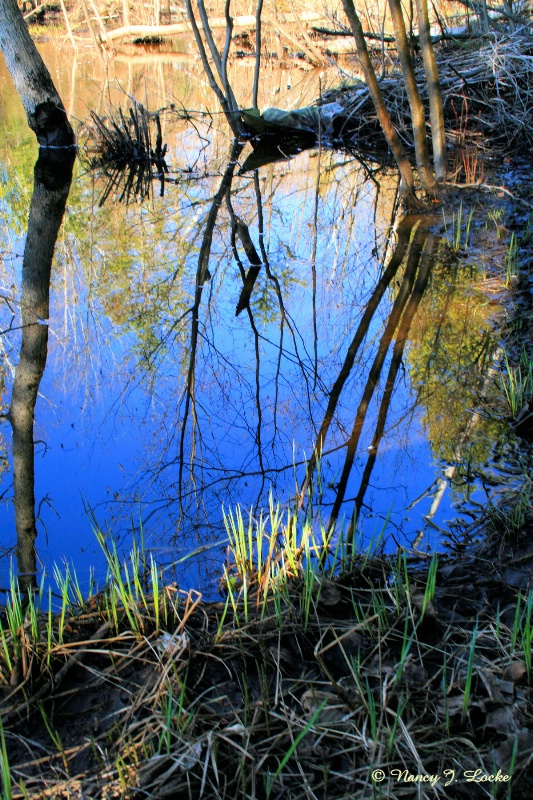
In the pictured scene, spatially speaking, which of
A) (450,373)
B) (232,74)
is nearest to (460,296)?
(450,373)

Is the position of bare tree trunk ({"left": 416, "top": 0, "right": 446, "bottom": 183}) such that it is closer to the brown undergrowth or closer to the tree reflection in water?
the tree reflection in water

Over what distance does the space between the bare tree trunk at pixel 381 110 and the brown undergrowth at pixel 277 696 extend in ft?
20.0

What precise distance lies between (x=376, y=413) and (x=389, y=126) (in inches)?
184

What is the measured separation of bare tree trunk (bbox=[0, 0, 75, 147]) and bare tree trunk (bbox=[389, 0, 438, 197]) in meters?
6.37

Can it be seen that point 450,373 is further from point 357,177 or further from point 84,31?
point 84,31

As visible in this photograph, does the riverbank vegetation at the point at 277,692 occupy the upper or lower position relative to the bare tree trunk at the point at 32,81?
lower

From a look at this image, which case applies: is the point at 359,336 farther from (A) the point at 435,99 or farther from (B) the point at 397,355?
(A) the point at 435,99

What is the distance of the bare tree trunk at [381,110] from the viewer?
6773mm

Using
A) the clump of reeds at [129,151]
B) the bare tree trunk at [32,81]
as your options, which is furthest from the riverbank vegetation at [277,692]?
the bare tree trunk at [32,81]

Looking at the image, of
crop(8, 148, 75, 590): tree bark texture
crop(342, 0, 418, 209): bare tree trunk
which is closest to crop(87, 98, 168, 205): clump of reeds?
crop(8, 148, 75, 590): tree bark texture

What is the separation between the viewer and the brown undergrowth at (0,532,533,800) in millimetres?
1625

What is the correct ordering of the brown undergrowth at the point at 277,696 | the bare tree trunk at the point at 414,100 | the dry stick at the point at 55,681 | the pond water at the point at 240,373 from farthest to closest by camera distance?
the bare tree trunk at the point at 414,100 → the pond water at the point at 240,373 → the dry stick at the point at 55,681 → the brown undergrowth at the point at 277,696

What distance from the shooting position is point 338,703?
187cm

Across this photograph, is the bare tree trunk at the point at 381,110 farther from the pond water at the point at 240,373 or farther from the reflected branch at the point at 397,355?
the reflected branch at the point at 397,355
